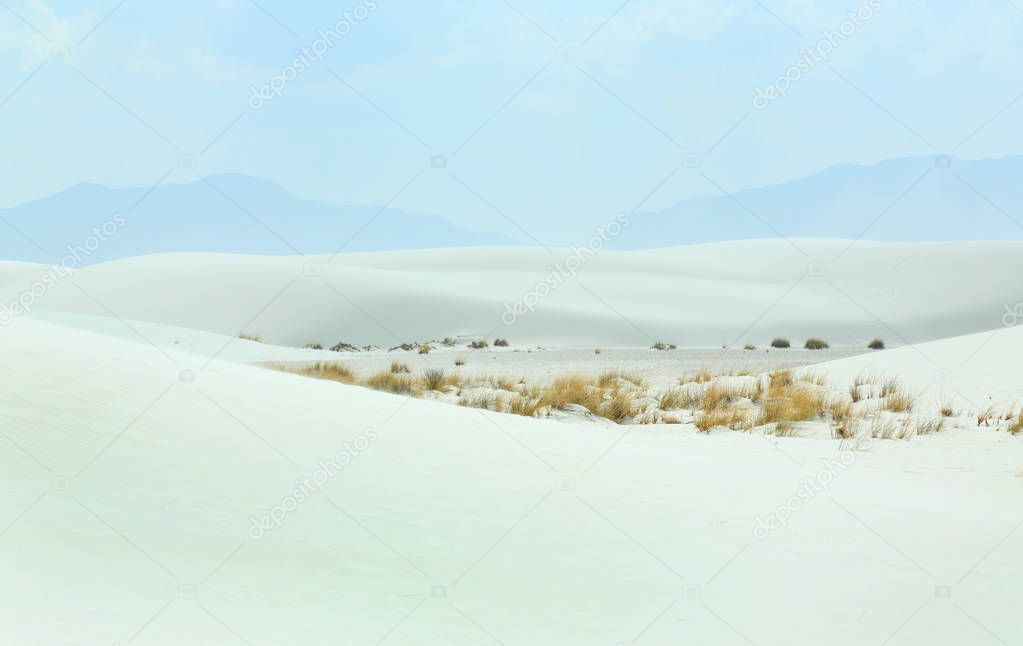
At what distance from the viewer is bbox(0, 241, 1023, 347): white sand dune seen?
1799 inches

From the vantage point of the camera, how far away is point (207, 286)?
53719 millimetres

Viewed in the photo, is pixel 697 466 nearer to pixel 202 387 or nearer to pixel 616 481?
pixel 616 481

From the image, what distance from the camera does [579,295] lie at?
52.9 meters

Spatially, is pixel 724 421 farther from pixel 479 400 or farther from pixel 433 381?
pixel 433 381

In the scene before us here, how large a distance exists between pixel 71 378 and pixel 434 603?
8.95 feet

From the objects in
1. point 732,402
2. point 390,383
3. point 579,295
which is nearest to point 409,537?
point 732,402

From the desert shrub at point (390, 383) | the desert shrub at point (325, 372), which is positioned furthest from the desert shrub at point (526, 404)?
the desert shrub at point (325, 372)

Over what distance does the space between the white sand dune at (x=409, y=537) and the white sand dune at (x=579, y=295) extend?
35.9 meters

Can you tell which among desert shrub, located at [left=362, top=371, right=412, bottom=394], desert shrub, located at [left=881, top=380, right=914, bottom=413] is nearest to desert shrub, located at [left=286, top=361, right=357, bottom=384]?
desert shrub, located at [left=362, top=371, right=412, bottom=394]

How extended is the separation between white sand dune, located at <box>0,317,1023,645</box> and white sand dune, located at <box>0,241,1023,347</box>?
35893 mm

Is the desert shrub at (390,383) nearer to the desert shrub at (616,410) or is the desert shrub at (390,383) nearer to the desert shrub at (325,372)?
the desert shrub at (325,372)

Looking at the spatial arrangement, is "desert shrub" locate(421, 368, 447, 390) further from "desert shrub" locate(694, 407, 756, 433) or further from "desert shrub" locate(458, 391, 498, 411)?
"desert shrub" locate(694, 407, 756, 433)

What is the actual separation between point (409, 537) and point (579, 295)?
161 feet

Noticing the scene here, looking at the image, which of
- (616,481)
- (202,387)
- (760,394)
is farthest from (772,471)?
(760,394)
